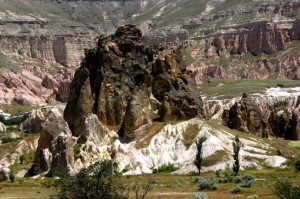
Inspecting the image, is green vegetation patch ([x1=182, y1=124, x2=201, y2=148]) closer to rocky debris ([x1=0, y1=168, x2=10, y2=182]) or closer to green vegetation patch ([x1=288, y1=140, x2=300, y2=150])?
green vegetation patch ([x1=288, y1=140, x2=300, y2=150])

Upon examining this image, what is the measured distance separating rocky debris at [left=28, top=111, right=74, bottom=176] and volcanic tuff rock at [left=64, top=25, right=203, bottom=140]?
1045 centimetres

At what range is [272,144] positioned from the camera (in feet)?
308

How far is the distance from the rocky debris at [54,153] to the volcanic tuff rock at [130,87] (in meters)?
10.4

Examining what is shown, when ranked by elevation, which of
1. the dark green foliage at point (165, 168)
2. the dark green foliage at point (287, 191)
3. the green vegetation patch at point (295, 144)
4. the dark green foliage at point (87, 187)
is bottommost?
the green vegetation patch at point (295, 144)

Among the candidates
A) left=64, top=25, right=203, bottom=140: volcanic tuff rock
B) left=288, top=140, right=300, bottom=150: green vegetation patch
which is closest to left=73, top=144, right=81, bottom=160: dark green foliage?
left=64, top=25, right=203, bottom=140: volcanic tuff rock

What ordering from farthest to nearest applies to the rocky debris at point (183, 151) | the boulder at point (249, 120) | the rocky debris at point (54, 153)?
the boulder at point (249, 120) < the rocky debris at point (183, 151) < the rocky debris at point (54, 153)

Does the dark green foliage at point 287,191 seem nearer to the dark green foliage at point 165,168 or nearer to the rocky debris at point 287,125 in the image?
the dark green foliage at point 165,168

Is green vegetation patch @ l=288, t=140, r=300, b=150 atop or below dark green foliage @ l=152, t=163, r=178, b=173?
below

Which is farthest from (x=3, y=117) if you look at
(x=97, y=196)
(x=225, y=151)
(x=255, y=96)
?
(x=97, y=196)

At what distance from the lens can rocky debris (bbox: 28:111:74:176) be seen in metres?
82.0

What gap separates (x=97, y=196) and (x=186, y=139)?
56594 mm

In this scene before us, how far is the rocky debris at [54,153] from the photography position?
269ft

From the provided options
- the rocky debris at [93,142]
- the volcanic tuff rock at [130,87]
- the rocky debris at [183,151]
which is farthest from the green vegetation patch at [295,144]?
the rocky debris at [93,142]

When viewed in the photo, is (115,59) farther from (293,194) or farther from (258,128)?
(293,194)
